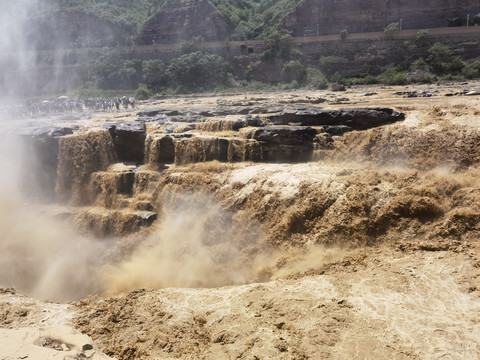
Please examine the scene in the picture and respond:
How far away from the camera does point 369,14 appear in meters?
40.6

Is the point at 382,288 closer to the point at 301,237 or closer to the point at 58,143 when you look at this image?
the point at 301,237

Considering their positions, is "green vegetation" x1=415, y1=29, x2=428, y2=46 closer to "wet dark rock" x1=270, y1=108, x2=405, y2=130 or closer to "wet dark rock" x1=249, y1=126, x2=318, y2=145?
"wet dark rock" x1=270, y1=108, x2=405, y2=130

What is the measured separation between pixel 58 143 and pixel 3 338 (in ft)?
35.3

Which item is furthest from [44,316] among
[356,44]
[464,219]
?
[356,44]

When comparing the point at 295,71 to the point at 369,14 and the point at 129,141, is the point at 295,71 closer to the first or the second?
the point at 369,14

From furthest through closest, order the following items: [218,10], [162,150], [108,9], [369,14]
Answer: [108,9]
[218,10]
[369,14]
[162,150]

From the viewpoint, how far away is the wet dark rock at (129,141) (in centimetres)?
1232

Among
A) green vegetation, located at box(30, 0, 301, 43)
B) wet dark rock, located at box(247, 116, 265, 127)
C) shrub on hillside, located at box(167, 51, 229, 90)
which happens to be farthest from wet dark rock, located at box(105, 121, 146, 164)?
green vegetation, located at box(30, 0, 301, 43)

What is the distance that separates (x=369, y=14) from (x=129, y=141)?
124ft

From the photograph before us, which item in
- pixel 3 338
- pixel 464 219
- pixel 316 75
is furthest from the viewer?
pixel 316 75

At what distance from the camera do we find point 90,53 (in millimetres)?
46281

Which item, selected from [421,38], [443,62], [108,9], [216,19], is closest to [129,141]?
[443,62]

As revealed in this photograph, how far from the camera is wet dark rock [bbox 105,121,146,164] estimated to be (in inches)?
485

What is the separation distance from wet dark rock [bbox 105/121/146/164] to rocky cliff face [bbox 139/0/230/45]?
37.3 meters
